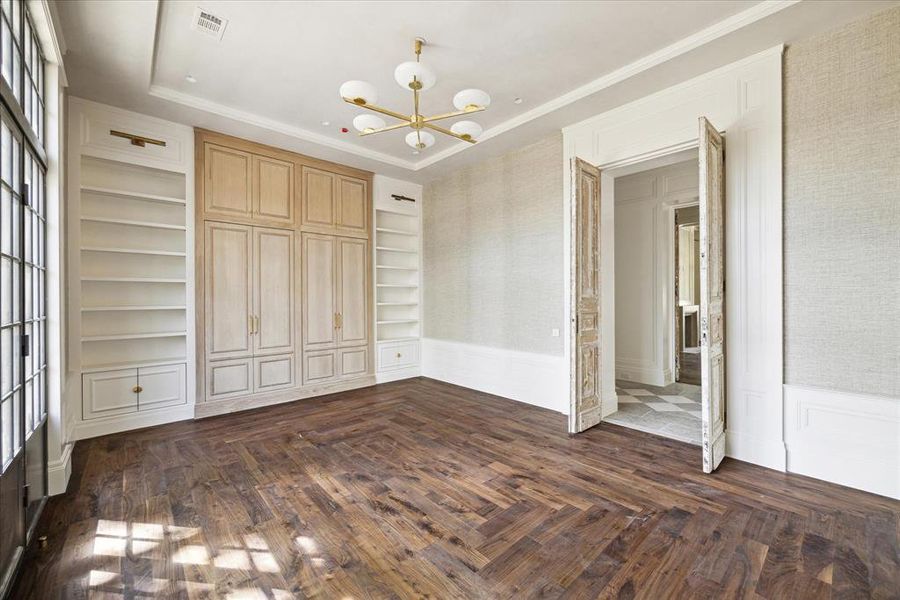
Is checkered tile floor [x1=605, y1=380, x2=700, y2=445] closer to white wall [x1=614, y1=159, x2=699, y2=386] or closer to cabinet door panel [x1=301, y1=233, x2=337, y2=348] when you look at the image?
white wall [x1=614, y1=159, x2=699, y2=386]

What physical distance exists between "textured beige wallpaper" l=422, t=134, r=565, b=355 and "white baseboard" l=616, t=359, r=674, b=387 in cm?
209

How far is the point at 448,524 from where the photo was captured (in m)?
2.38

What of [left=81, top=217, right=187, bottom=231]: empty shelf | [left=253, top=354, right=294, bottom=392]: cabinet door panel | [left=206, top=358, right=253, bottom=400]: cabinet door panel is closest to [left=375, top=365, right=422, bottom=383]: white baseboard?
[left=253, top=354, right=294, bottom=392]: cabinet door panel

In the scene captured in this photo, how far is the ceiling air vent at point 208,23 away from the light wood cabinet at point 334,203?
2346 mm

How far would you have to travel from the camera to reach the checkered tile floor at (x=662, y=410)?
12.7ft

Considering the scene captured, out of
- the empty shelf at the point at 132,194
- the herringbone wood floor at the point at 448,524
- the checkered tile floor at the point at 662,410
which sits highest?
the empty shelf at the point at 132,194

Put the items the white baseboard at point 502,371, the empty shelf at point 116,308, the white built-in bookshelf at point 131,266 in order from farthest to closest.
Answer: the white baseboard at point 502,371, the white built-in bookshelf at point 131,266, the empty shelf at point 116,308

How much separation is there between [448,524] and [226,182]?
14.5 ft

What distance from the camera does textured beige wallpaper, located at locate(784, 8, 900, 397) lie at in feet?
8.69

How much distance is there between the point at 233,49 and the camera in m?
3.22

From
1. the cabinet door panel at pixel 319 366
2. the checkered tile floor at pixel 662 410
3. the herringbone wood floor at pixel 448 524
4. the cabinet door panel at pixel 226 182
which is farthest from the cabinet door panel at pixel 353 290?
the checkered tile floor at pixel 662 410

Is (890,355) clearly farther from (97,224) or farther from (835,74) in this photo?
(97,224)

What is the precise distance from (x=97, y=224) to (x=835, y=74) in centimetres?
657

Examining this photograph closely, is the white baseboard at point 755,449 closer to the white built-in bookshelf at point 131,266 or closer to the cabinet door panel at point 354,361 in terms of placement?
the cabinet door panel at point 354,361
